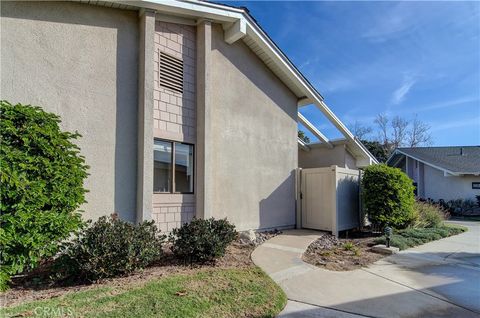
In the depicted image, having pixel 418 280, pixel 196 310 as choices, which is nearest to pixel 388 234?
pixel 418 280

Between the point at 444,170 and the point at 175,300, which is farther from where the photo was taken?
the point at 444,170

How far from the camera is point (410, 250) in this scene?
8.84m

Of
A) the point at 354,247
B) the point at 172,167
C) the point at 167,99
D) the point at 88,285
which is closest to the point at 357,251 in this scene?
the point at 354,247

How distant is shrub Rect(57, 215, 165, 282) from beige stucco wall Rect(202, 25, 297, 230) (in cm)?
316

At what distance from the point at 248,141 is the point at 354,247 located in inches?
181

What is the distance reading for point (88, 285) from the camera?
5.01 metres

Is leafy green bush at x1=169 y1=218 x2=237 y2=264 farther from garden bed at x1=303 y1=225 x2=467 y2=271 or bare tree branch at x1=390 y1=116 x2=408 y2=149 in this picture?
bare tree branch at x1=390 y1=116 x2=408 y2=149

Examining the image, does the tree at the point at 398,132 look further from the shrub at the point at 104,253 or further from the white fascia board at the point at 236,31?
the shrub at the point at 104,253

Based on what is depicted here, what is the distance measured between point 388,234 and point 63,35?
987 cm

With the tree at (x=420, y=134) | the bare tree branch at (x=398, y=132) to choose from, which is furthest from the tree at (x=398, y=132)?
the tree at (x=420, y=134)

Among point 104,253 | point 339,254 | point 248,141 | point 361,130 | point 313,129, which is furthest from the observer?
point 361,130

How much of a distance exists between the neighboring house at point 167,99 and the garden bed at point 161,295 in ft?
7.19

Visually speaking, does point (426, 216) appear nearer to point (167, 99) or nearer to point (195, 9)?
point (167, 99)

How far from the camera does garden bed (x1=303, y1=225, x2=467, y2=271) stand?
7.28 meters
